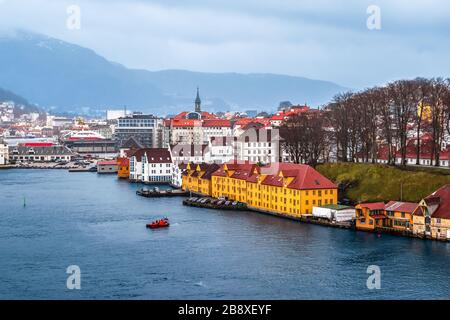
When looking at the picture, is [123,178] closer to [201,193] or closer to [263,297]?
[201,193]

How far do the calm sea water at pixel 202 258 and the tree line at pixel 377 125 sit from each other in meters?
9.25

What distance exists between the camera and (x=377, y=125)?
34.8 metres

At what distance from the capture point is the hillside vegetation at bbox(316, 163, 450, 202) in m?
26.3

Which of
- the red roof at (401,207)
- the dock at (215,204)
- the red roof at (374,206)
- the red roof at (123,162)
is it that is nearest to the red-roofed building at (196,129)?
the red roof at (123,162)

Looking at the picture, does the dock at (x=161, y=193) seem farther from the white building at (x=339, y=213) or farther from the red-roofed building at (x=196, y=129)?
the red-roofed building at (x=196, y=129)

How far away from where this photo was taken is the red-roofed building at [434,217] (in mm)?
21344

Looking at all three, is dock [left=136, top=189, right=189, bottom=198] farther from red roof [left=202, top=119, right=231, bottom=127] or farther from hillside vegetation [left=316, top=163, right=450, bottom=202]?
red roof [left=202, top=119, right=231, bottom=127]

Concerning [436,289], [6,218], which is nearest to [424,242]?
[436,289]

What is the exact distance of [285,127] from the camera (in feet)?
141

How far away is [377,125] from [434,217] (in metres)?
13.6

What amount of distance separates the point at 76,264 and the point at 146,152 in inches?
964

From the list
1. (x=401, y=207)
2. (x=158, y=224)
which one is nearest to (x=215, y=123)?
(x=158, y=224)

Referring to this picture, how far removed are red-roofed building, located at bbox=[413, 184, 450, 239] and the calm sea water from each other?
22.0 inches

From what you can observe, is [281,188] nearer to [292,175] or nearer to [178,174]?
[292,175]
